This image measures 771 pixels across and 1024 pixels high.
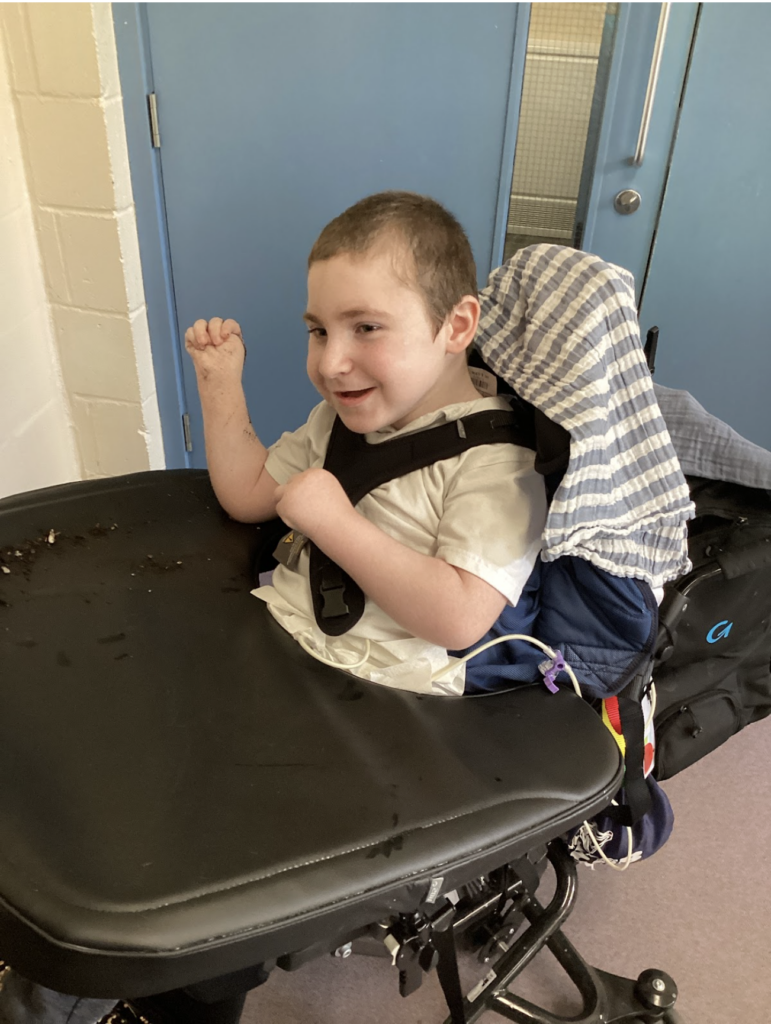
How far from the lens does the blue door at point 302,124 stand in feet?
4.22

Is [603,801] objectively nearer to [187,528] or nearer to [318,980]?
[187,528]

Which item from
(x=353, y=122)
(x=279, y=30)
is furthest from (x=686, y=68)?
(x=279, y=30)

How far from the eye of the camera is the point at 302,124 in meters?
1.37

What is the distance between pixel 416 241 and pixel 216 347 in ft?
0.92

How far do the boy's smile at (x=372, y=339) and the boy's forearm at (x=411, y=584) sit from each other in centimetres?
13

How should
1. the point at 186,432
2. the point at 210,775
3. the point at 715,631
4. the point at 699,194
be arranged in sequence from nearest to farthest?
the point at 210,775 → the point at 715,631 → the point at 699,194 → the point at 186,432

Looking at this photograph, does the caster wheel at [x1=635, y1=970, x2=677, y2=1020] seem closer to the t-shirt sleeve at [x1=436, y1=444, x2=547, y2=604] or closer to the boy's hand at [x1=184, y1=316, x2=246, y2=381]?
the t-shirt sleeve at [x1=436, y1=444, x2=547, y2=604]

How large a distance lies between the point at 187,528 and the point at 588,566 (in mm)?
467

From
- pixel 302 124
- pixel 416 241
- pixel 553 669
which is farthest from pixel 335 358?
pixel 302 124

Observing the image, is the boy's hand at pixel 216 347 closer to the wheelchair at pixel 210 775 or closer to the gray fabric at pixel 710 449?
the wheelchair at pixel 210 775

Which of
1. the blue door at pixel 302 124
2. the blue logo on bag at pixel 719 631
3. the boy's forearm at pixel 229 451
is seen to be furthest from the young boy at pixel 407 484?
the blue door at pixel 302 124

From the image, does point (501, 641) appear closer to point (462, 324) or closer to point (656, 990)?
point (462, 324)

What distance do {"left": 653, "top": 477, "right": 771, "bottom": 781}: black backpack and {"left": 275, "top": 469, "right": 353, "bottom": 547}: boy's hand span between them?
0.35 m

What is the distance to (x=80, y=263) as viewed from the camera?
4.75ft
